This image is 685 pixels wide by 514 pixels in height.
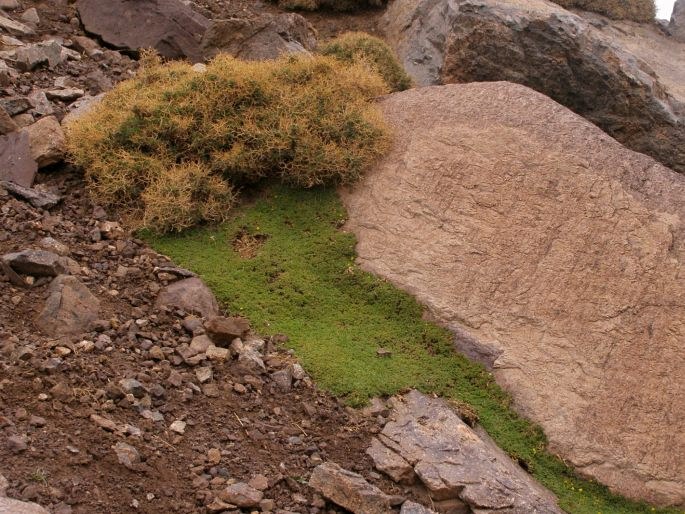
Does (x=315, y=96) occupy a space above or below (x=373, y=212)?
above

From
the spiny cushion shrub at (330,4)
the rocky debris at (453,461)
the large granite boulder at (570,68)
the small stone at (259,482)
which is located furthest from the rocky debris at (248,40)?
the small stone at (259,482)

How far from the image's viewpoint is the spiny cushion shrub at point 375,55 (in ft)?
42.0

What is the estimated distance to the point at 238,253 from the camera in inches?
388

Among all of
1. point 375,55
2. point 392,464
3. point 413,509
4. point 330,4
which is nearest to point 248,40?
point 375,55

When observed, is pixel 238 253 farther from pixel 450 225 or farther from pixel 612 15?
pixel 612 15

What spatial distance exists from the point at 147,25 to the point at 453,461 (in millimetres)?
8976

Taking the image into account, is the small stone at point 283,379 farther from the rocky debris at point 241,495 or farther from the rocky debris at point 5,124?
the rocky debris at point 5,124

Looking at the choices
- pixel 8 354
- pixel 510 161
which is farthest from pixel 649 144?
pixel 8 354

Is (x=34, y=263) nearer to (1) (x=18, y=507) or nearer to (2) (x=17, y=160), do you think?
(2) (x=17, y=160)

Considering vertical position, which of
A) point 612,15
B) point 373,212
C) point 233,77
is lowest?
point 373,212

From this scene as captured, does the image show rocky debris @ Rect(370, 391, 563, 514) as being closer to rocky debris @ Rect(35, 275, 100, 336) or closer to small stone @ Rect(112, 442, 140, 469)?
small stone @ Rect(112, 442, 140, 469)

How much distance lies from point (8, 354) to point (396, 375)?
356cm

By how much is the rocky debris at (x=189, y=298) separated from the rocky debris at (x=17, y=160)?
8.15 feet

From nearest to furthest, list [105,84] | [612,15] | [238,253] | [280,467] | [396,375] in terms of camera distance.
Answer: [280,467] → [396,375] → [238,253] → [105,84] → [612,15]
